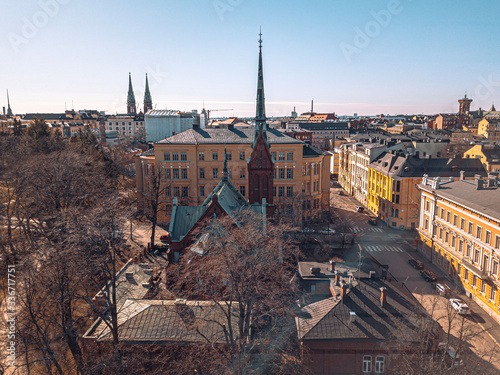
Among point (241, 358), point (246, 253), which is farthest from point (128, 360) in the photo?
point (246, 253)

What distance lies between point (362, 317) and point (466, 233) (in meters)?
23.8

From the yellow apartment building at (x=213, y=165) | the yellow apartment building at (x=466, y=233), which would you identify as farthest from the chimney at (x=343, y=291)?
the yellow apartment building at (x=213, y=165)

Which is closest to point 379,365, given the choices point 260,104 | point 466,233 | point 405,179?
point 466,233

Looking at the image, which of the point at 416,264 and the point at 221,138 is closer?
the point at 416,264

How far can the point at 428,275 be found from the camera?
47188 mm

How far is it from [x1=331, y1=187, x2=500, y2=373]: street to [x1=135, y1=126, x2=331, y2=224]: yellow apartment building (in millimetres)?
10763

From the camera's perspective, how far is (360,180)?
9025 centimetres

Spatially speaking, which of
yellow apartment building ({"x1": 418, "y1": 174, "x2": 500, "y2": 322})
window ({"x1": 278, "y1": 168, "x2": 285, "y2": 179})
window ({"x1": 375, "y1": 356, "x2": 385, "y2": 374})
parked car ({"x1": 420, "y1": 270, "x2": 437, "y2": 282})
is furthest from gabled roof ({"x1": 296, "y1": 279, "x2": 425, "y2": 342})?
window ({"x1": 278, "y1": 168, "x2": 285, "y2": 179})

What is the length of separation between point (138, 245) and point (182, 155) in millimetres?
18837

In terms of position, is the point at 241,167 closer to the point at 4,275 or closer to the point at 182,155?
the point at 182,155

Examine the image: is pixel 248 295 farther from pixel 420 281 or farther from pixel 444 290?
pixel 420 281

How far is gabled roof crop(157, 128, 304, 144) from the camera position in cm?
6806

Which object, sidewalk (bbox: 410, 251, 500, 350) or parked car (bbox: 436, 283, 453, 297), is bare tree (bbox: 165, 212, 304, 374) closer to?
sidewalk (bbox: 410, 251, 500, 350)

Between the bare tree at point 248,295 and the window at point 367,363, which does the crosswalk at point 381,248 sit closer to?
the window at point 367,363
